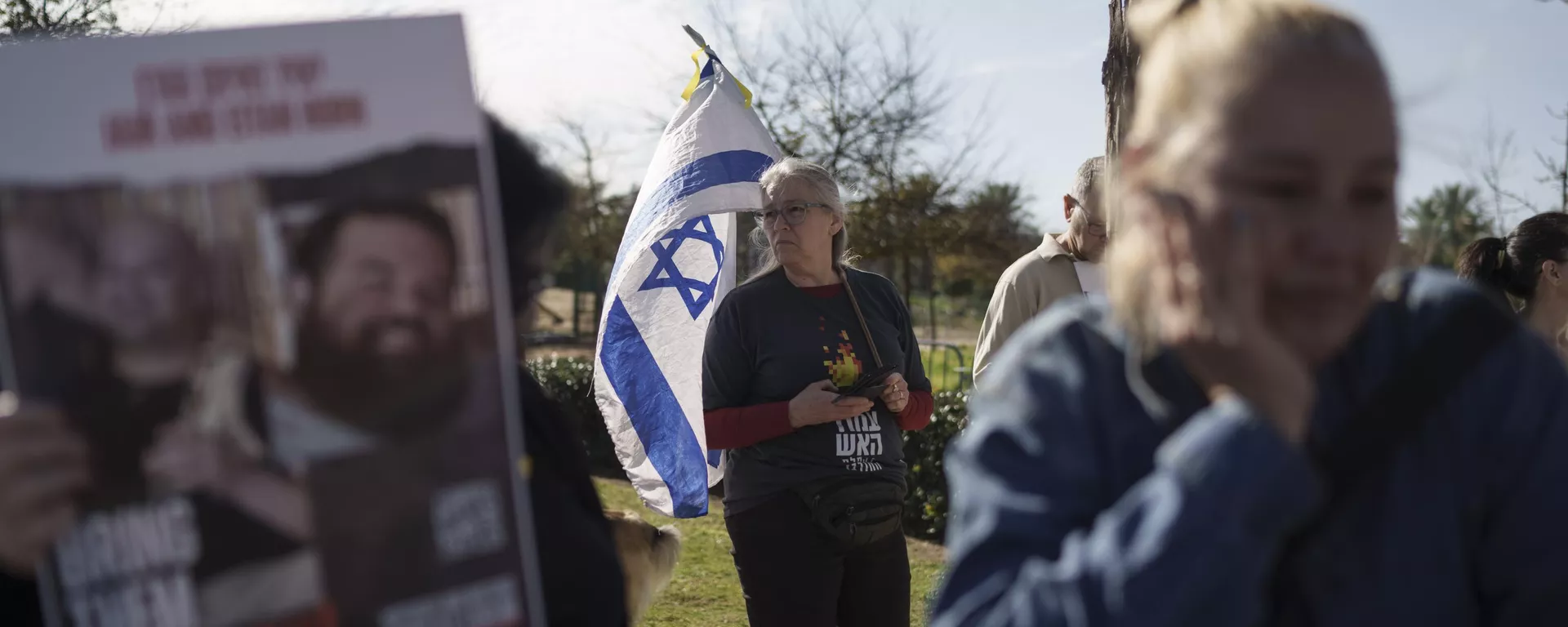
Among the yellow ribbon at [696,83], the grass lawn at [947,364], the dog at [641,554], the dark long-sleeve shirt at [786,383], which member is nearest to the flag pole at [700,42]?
the yellow ribbon at [696,83]

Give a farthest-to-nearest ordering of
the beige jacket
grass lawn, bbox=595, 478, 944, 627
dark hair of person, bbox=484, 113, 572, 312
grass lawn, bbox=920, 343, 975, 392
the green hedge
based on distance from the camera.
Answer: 1. grass lawn, bbox=920, 343, 975, 392
2. the green hedge
3. grass lawn, bbox=595, 478, 944, 627
4. the beige jacket
5. dark hair of person, bbox=484, 113, 572, 312

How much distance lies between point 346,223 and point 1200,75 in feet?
2.72

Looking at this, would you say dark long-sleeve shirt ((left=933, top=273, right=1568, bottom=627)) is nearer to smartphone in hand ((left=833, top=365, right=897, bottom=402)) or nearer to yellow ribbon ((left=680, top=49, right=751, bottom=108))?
smartphone in hand ((left=833, top=365, right=897, bottom=402))

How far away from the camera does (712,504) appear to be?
30.8 ft

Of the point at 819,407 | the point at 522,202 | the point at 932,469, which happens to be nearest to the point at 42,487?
the point at 522,202

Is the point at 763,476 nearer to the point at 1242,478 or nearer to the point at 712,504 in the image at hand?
the point at 1242,478

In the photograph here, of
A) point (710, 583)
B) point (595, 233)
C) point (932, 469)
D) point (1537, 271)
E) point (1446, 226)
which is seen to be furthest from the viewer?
point (1446, 226)

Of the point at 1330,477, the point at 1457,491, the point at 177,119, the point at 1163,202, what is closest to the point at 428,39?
the point at 177,119

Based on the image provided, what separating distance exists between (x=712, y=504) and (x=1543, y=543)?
8.56m

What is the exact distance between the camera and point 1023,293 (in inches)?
153

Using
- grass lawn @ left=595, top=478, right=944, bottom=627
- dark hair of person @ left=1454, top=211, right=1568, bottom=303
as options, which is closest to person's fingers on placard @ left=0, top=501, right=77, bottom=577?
grass lawn @ left=595, top=478, right=944, bottom=627

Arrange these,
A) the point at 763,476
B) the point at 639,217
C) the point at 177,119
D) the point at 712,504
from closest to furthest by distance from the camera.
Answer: the point at 177,119 → the point at 763,476 → the point at 639,217 → the point at 712,504

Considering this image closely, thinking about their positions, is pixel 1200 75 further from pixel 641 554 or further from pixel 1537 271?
pixel 1537 271

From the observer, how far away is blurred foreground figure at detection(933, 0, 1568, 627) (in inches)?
38.1
